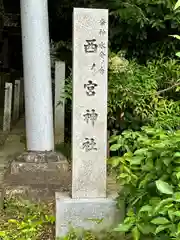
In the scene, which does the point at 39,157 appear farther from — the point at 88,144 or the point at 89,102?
the point at 89,102

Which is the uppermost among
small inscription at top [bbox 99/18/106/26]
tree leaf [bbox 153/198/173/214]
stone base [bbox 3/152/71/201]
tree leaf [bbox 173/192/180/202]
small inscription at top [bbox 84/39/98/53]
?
small inscription at top [bbox 99/18/106/26]

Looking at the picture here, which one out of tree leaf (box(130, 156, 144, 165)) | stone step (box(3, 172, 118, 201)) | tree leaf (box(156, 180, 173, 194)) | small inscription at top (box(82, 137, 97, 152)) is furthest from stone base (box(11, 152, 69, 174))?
tree leaf (box(156, 180, 173, 194))

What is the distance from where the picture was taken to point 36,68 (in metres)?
4.92

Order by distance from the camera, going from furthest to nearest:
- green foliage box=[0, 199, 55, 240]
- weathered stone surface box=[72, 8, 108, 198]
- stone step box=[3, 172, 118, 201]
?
stone step box=[3, 172, 118, 201], green foliage box=[0, 199, 55, 240], weathered stone surface box=[72, 8, 108, 198]

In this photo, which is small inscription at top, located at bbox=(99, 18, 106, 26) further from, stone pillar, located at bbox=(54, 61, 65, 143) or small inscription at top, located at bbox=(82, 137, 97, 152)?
stone pillar, located at bbox=(54, 61, 65, 143)

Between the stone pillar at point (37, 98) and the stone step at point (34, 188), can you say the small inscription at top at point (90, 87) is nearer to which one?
the stone step at point (34, 188)

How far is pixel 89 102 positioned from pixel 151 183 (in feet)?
3.60

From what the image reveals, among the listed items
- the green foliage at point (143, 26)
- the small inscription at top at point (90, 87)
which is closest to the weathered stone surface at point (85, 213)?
the small inscription at top at point (90, 87)

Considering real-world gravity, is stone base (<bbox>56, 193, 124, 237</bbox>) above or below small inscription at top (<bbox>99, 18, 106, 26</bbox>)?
below

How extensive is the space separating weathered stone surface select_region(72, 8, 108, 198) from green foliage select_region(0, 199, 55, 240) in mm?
476

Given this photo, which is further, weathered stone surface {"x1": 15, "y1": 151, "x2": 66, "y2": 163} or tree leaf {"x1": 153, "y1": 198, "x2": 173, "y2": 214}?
weathered stone surface {"x1": 15, "y1": 151, "x2": 66, "y2": 163}

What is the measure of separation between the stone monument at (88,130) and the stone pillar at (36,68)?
1.53 m

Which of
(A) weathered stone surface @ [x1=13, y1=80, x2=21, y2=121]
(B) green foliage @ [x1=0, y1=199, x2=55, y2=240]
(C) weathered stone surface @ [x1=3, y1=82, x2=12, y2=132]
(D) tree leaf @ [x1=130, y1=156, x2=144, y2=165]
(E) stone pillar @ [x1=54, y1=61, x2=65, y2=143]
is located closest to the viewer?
(D) tree leaf @ [x1=130, y1=156, x2=144, y2=165]

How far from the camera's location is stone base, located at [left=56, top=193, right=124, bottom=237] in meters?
3.53
